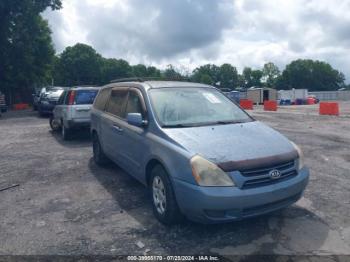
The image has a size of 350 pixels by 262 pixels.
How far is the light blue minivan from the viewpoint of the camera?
3914 millimetres

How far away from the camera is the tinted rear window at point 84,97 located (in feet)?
35.7

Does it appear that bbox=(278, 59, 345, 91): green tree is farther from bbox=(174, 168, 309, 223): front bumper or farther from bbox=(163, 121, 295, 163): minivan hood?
bbox=(174, 168, 309, 223): front bumper

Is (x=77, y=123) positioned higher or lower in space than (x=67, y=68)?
lower

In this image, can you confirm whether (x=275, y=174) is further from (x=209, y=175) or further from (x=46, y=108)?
(x=46, y=108)

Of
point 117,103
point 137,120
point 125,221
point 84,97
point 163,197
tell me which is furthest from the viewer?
point 84,97

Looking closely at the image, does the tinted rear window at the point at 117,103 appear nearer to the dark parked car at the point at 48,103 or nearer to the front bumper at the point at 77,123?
the front bumper at the point at 77,123

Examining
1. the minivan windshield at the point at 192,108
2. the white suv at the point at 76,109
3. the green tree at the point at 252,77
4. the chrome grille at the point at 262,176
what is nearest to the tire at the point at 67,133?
the white suv at the point at 76,109

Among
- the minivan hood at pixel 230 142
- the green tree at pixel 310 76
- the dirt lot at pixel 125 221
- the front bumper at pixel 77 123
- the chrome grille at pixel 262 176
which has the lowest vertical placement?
the dirt lot at pixel 125 221

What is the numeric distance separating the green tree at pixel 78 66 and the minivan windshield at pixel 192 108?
2869 inches

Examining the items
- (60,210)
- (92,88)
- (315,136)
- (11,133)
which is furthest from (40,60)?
(60,210)

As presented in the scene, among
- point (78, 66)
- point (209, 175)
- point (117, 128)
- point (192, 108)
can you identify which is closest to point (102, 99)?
point (117, 128)

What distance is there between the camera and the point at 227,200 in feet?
12.6

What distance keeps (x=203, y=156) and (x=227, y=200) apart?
56cm

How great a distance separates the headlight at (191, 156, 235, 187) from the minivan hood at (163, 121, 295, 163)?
10cm
